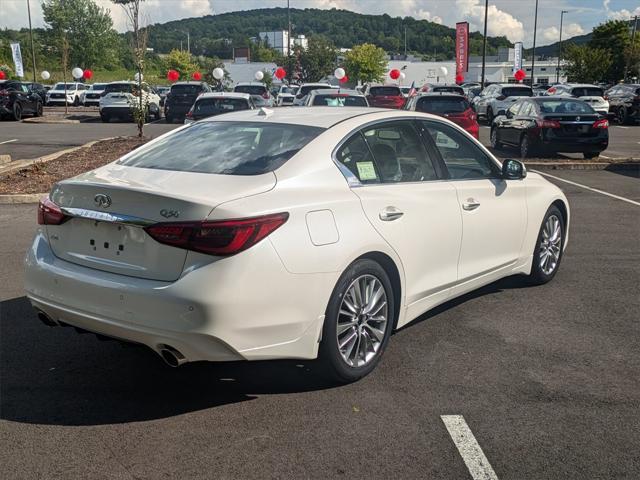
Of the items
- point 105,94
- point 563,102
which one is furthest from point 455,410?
point 105,94

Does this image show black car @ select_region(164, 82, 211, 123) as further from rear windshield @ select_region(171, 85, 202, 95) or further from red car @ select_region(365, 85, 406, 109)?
red car @ select_region(365, 85, 406, 109)

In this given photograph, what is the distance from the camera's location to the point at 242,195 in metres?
3.91

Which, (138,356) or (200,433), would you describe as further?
(138,356)

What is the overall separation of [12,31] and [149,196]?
134m

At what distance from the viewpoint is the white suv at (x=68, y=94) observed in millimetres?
47419

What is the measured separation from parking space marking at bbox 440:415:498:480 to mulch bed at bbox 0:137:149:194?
9091 millimetres

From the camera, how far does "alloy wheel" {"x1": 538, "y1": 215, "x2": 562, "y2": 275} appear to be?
6625 mm

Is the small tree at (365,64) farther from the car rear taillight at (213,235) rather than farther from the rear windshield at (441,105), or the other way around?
the car rear taillight at (213,235)

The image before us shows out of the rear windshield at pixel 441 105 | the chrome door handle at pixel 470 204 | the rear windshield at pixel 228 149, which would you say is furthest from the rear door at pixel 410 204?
the rear windshield at pixel 441 105

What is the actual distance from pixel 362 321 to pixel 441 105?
1451 cm

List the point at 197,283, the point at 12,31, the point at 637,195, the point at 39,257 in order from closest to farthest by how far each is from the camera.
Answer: the point at 197,283 → the point at 39,257 → the point at 637,195 → the point at 12,31

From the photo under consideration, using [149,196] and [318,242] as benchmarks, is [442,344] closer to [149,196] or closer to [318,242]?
[318,242]

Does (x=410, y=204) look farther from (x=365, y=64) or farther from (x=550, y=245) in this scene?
(x=365, y=64)

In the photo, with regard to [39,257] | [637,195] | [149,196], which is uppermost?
[149,196]
